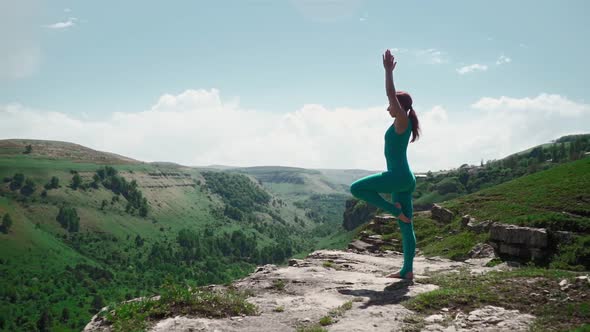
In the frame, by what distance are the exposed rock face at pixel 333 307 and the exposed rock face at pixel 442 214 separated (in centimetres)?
1251

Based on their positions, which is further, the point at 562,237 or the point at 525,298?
the point at 562,237

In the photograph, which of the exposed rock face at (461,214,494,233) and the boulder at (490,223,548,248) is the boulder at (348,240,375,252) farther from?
the boulder at (490,223,548,248)

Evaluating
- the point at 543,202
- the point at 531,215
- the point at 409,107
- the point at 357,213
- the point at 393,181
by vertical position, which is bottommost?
the point at 357,213

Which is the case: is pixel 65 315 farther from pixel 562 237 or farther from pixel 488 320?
pixel 488 320

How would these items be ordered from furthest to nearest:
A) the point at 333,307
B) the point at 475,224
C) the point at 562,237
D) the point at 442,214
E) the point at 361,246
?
the point at 442,214
the point at 361,246
the point at 475,224
the point at 562,237
the point at 333,307

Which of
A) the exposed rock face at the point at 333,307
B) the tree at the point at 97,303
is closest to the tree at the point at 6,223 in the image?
the tree at the point at 97,303

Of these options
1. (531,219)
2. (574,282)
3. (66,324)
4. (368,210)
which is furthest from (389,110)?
(368,210)

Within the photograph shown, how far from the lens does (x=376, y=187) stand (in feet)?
36.1

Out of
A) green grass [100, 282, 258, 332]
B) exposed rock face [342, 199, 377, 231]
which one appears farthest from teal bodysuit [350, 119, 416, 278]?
exposed rock face [342, 199, 377, 231]

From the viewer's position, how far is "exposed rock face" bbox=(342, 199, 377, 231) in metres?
180

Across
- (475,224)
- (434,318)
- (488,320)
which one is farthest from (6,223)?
(488,320)

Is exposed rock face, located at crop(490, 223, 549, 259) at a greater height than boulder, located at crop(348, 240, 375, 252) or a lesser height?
greater

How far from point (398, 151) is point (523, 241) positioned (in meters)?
6.71

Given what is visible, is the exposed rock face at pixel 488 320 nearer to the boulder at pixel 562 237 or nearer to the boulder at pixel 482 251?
the boulder at pixel 562 237
